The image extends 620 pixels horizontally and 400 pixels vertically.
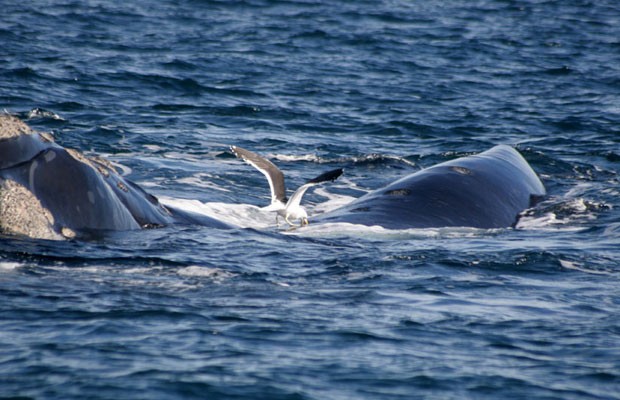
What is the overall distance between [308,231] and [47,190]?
11.7ft

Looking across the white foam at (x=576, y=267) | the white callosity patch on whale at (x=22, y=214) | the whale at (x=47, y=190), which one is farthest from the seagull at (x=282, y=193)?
the white callosity patch on whale at (x=22, y=214)

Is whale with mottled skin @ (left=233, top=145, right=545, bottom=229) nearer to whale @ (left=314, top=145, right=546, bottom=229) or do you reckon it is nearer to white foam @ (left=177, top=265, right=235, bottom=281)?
whale @ (left=314, top=145, right=546, bottom=229)

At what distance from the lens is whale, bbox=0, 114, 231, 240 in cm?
765

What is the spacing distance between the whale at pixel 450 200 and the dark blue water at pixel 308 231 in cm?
31

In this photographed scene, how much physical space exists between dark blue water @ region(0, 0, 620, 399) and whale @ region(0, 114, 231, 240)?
164 mm

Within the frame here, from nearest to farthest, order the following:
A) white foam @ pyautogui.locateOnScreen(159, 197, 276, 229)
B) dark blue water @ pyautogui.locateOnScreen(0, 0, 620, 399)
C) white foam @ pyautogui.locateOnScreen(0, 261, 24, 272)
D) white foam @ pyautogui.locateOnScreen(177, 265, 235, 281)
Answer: dark blue water @ pyautogui.locateOnScreen(0, 0, 620, 399)
white foam @ pyautogui.locateOnScreen(0, 261, 24, 272)
white foam @ pyautogui.locateOnScreen(177, 265, 235, 281)
white foam @ pyautogui.locateOnScreen(159, 197, 276, 229)

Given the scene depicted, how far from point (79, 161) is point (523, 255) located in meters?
4.15

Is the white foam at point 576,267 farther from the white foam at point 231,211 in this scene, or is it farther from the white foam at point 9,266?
the white foam at point 9,266

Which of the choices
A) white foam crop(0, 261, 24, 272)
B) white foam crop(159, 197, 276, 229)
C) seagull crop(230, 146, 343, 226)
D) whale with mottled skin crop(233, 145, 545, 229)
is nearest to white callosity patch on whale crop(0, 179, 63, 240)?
white foam crop(0, 261, 24, 272)

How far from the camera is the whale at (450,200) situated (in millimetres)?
11016

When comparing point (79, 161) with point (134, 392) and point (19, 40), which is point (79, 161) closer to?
point (134, 392)

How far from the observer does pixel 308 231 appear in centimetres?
1072

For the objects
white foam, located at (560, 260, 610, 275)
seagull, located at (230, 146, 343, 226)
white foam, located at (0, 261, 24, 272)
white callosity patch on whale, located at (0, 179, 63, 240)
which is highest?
white callosity patch on whale, located at (0, 179, 63, 240)

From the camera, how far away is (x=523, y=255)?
9719 mm
